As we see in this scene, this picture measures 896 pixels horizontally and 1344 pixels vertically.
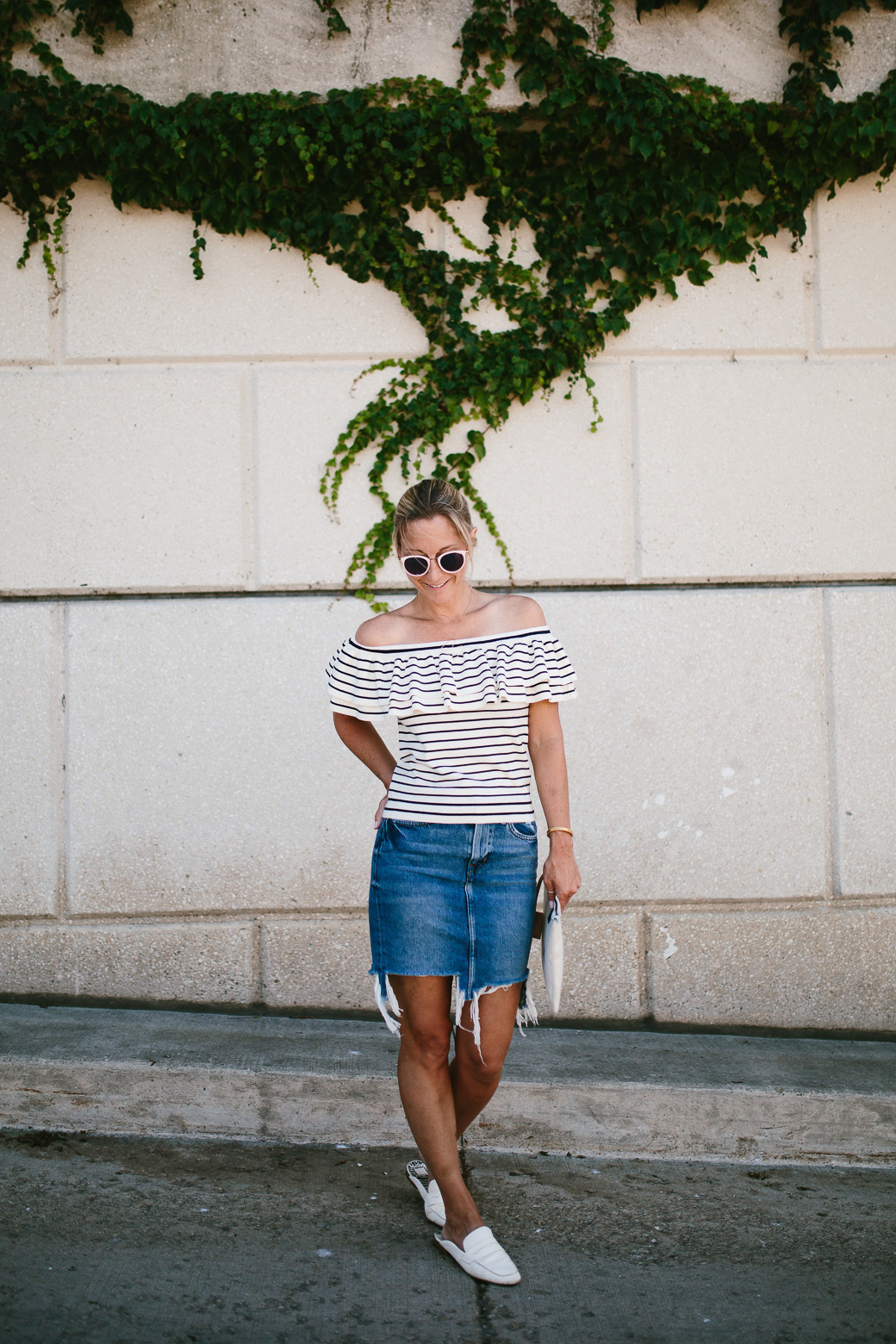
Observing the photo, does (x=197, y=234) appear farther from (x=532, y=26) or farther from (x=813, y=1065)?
(x=813, y=1065)

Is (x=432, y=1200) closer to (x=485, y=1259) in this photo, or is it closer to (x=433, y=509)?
(x=485, y=1259)

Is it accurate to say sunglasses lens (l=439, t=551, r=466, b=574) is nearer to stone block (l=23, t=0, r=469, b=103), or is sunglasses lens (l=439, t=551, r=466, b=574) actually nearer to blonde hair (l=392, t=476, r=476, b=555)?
blonde hair (l=392, t=476, r=476, b=555)

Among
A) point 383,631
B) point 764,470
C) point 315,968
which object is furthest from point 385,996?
point 764,470

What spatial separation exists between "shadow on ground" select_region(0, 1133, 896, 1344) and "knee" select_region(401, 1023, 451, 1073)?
1.64ft

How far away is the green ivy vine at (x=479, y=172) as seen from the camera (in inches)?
145

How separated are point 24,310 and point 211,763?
193cm

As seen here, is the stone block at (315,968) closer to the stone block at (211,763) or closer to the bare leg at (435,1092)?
the stone block at (211,763)

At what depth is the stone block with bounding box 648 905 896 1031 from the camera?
3.79m

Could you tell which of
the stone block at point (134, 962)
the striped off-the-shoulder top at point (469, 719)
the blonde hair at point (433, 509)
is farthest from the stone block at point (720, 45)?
the stone block at point (134, 962)

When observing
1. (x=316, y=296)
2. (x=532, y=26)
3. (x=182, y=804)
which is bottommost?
(x=182, y=804)

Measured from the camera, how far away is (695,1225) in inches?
Result: 102

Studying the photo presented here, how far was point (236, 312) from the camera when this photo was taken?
3875mm

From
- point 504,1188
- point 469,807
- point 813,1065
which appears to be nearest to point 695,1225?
point 504,1188

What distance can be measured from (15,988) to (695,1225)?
2.60 meters
